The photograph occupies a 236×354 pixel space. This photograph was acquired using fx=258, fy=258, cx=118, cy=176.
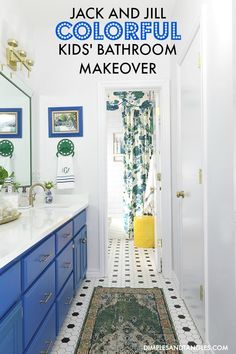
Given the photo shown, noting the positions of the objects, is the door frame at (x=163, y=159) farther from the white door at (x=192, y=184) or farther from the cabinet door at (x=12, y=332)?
the cabinet door at (x=12, y=332)

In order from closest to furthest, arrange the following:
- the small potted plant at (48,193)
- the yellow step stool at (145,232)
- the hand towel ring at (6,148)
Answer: the hand towel ring at (6,148) → the small potted plant at (48,193) → the yellow step stool at (145,232)

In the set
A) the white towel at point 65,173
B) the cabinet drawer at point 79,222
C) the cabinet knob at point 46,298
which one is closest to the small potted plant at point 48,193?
the white towel at point 65,173

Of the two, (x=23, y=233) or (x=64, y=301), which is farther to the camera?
(x=64, y=301)

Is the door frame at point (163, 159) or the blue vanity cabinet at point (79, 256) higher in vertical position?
the door frame at point (163, 159)

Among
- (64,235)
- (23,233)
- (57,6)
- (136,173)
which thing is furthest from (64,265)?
(136,173)

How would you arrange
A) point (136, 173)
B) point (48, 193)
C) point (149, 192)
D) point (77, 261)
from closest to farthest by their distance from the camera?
point (77, 261)
point (48, 193)
point (149, 192)
point (136, 173)

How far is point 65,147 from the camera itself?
270cm

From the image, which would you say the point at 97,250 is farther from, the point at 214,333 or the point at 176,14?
the point at 176,14

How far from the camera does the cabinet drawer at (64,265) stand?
5.36 feet

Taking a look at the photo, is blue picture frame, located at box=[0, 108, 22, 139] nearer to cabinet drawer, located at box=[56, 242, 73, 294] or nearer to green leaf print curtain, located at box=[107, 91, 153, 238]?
cabinet drawer, located at box=[56, 242, 73, 294]

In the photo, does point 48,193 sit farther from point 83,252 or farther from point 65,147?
point 83,252

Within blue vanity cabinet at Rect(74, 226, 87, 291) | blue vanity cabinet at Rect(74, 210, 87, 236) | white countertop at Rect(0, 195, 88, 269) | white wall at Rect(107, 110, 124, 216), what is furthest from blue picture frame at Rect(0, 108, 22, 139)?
white wall at Rect(107, 110, 124, 216)

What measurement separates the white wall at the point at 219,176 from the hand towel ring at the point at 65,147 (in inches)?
61.2

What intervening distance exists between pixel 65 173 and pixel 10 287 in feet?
5.64
